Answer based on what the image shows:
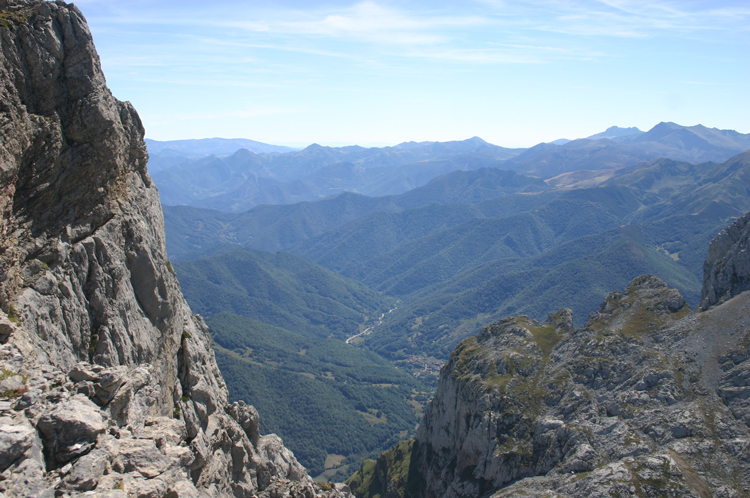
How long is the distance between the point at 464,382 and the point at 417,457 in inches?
938

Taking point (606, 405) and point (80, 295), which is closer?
point (80, 295)

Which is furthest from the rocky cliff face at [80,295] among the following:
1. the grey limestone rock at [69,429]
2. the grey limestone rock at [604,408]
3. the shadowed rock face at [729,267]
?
the shadowed rock face at [729,267]

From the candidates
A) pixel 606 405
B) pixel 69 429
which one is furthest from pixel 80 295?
pixel 606 405

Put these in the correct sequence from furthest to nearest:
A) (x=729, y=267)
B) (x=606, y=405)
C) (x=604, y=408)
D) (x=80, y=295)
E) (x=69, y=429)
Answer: (x=729, y=267), (x=606, y=405), (x=604, y=408), (x=80, y=295), (x=69, y=429)

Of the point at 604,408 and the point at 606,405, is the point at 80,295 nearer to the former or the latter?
the point at 604,408

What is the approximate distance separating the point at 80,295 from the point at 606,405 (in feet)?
267

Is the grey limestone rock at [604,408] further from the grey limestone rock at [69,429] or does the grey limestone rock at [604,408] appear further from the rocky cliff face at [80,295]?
the grey limestone rock at [69,429]

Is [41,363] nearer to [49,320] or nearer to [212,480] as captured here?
[49,320]

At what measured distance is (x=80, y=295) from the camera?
28.2m

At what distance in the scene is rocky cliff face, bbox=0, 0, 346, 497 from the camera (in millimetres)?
19531

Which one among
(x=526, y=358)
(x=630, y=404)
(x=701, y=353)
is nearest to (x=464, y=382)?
(x=526, y=358)

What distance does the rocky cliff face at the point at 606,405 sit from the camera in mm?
65250

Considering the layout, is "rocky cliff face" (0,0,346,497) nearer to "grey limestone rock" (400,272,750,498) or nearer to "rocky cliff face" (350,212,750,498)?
"grey limestone rock" (400,272,750,498)

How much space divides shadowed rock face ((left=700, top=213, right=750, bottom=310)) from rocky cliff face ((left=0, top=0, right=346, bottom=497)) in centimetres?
10184
